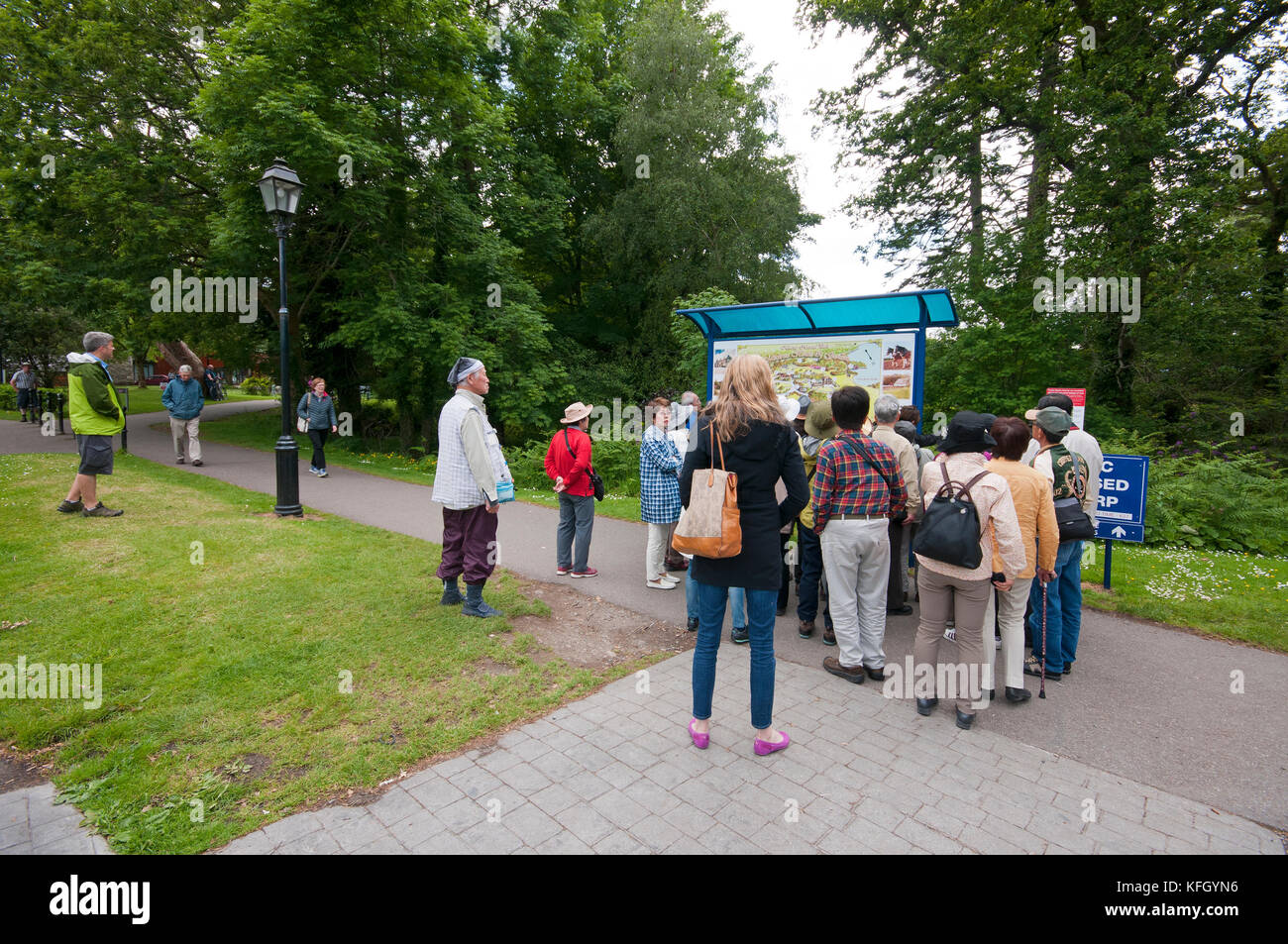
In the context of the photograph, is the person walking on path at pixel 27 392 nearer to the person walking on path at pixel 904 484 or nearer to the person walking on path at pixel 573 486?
the person walking on path at pixel 573 486

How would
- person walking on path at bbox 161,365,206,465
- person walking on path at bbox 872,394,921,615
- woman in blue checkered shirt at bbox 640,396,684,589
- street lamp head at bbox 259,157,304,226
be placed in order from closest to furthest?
person walking on path at bbox 872,394,921,615, woman in blue checkered shirt at bbox 640,396,684,589, street lamp head at bbox 259,157,304,226, person walking on path at bbox 161,365,206,465

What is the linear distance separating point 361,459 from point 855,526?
15.7 meters

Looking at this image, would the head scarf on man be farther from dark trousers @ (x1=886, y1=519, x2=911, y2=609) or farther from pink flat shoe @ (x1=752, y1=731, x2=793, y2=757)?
dark trousers @ (x1=886, y1=519, x2=911, y2=609)

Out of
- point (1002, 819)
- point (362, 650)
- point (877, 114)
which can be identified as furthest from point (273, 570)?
point (877, 114)

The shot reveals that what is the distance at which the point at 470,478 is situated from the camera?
5387 millimetres

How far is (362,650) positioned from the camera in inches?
187

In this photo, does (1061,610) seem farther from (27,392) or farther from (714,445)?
(27,392)

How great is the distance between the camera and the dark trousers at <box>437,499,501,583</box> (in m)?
5.46

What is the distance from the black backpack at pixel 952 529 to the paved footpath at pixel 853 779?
1094mm

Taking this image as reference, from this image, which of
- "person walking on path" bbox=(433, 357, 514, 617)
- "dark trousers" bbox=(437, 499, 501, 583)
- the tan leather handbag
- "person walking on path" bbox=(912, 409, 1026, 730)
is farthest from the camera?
"dark trousers" bbox=(437, 499, 501, 583)

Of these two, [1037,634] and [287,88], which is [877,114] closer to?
[287,88]

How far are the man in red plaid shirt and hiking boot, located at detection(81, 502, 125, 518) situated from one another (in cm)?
885

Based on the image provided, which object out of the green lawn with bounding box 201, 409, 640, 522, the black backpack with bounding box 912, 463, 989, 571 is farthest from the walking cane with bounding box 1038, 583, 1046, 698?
the green lawn with bounding box 201, 409, 640, 522

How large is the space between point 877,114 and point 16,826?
23898 mm
